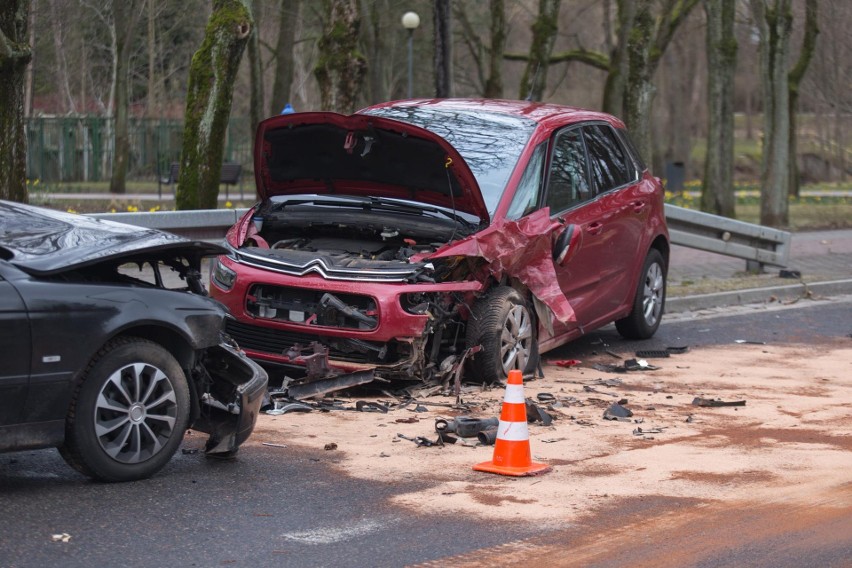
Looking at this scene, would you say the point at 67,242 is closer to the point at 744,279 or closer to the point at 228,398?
the point at 228,398

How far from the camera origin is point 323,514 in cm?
574

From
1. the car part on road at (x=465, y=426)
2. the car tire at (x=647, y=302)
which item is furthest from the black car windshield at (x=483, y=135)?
the car tire at (x=647, y=302)

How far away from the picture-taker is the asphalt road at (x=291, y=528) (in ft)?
16.7

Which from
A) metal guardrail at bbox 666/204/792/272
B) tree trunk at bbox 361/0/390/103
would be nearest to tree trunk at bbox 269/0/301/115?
tree trunk at bbox 361/0/390/103

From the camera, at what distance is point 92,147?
40.8 meters

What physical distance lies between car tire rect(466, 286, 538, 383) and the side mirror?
0.52 meters

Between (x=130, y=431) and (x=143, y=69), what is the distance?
42.5 meters

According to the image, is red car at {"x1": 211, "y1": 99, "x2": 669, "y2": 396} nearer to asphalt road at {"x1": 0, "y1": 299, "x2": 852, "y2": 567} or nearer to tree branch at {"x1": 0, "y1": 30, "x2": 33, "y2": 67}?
asphalt road at {"x1": 0, "y1": 299, "x2": 852, "y2": 567}

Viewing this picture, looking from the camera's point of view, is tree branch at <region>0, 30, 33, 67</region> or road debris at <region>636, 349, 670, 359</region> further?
tree branch at <region>0, 30, 33, 67</region>

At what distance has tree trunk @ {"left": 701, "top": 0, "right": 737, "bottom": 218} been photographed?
25.5 m

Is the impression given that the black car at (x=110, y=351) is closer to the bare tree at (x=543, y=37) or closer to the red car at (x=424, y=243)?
the red car at (x=424, y=243)

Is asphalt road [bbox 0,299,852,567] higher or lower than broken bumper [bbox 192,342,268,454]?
lower

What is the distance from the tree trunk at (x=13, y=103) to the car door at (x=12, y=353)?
7.37 meters

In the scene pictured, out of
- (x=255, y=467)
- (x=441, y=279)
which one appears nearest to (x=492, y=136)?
(x=441, y=279)
